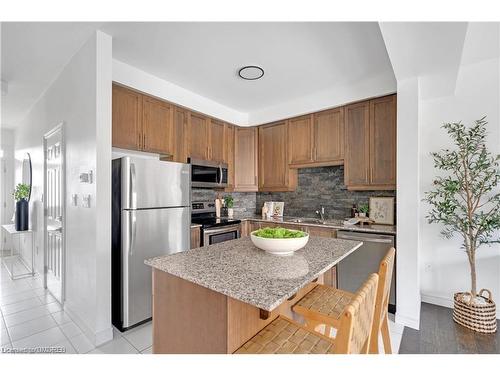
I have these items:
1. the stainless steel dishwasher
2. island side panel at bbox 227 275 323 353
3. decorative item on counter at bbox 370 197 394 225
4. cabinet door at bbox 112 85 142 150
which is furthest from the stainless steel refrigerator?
decorative item on counter at bbox 370 197 394 225

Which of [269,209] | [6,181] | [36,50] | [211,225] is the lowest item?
[211,225]

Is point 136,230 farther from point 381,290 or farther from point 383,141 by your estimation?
point 383,141

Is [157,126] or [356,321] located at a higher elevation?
[157,126]

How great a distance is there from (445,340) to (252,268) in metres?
2.03

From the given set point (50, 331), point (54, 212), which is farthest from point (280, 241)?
point (54, 212)

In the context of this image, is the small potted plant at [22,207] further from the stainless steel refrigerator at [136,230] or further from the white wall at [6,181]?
the stainless steel refrigerator at [136,230]

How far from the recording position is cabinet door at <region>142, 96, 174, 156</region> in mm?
2754

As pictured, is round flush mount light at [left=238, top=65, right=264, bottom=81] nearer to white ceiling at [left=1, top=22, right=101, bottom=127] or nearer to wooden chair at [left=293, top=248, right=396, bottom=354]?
white ceiling at [left=1, top=22, right=101, bottom=127]

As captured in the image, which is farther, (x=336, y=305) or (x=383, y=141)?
(x=383, y=141)

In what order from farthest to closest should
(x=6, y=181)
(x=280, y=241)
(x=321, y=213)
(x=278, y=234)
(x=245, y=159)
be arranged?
(x=6, y=181) → (x=245, y=159) → (x=321, y=213) → (x=278, y=234) → (x=280, y=241)

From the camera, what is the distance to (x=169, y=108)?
299cm

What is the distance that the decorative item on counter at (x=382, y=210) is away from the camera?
2891 millimetres

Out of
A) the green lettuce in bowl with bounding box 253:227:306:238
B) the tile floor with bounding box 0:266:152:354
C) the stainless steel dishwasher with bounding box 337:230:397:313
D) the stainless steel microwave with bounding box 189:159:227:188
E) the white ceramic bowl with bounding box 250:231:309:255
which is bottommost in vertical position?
the tile floor with bounding box 0:266:152:354

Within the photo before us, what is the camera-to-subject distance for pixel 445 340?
6.64 ft
